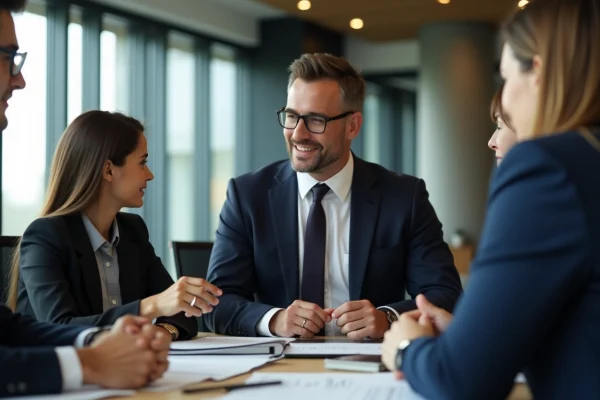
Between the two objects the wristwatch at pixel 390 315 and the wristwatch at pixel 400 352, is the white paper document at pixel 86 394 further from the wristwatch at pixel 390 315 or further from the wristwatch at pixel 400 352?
the wristwatch at pixel 390 315

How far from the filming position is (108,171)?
2.73 meters

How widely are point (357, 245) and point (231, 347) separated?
3.16 feet

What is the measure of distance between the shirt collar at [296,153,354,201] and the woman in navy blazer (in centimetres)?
166

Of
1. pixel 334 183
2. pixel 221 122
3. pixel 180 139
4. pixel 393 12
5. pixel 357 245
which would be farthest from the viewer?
pixel 221 122

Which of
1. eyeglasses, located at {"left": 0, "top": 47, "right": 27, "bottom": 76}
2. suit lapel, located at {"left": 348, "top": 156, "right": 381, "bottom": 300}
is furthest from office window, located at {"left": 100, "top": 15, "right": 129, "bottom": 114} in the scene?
eyeglasses, located at {"left": 0, "top": 47, "right": 27, "bottom": 76}

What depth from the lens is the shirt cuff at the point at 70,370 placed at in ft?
4.85

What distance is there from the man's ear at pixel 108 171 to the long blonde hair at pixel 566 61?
1.66m

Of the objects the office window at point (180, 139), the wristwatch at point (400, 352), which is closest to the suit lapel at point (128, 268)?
the wristwatch at point (400, 352)

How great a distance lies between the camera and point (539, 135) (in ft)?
4.52

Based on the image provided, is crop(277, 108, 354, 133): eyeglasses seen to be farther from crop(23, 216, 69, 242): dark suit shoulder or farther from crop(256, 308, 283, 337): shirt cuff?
crop(23, 216, 69, 242): dark suit shoulder

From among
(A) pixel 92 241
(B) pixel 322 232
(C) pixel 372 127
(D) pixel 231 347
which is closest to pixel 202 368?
(D) pixel 231 347

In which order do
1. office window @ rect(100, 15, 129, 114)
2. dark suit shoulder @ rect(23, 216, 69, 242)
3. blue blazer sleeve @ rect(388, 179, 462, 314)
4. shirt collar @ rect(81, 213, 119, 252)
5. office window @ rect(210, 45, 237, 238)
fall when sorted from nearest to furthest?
1. dark suit shoulder @ rect(23, 216, 69, 242)
2. shirt collar @ rect(81, 213, 119, 252)
3. blue blazer sleeve @ rect(388, 179, 462, 314)
4. office window @ rect(100, 15, 129, 114)
5. office window @ rect(210, 45, 237, 238)

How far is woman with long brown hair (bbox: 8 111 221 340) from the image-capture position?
2.38 metres

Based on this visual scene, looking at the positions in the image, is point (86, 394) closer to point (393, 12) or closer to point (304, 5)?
point (304, 5)
